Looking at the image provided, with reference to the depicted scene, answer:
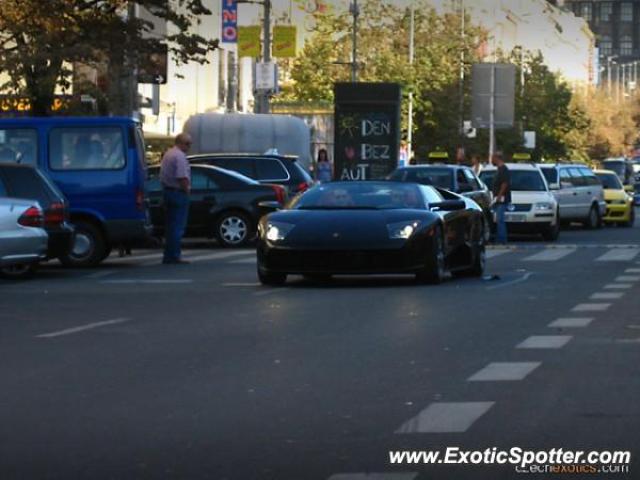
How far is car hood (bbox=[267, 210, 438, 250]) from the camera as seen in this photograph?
65.1 feet

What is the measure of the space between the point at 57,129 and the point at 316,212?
6.60m

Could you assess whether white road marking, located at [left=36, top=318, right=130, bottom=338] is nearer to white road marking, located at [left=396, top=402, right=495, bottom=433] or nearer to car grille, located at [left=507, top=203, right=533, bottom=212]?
white road marking, located at [left=396, top=402, right=495, bottom=433]

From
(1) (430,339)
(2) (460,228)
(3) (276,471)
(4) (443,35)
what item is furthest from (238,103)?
(3) (276,471)

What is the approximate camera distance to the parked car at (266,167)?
115ft

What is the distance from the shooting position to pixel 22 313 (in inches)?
657

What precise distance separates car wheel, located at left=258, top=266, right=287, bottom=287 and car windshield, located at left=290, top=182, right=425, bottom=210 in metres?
0.84

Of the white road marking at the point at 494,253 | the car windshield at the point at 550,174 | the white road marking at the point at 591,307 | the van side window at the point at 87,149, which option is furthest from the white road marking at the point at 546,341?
the car windshield at the point at 550,174

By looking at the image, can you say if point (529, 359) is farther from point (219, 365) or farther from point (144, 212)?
point (144, 212)

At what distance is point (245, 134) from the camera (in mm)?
42750

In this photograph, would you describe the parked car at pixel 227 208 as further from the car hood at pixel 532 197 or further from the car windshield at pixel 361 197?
the car windshield at pixel 361 197

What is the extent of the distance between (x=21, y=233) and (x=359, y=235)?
13.9ft

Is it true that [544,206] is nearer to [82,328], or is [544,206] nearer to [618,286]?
[618,286]
